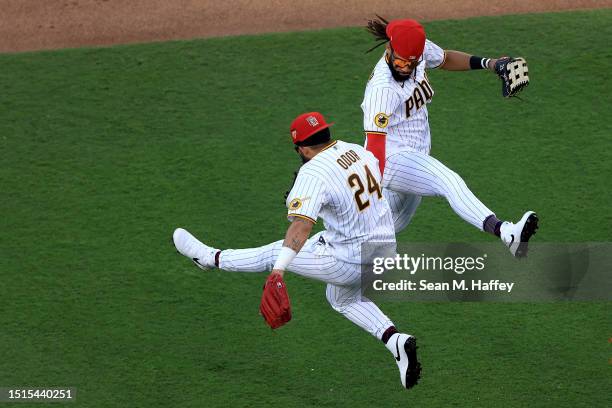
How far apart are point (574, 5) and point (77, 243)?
6253mm

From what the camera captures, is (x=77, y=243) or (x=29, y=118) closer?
(x=77, y=243)

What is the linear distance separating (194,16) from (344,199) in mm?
6182

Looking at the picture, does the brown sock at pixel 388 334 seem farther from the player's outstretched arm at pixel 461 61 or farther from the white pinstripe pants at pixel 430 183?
the player's outstretched arm at pixel 461 61

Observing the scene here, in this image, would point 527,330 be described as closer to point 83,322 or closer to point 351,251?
point 351,251

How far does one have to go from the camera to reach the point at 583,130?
10188 millimetres

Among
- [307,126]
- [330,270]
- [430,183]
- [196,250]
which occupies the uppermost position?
[307,126]

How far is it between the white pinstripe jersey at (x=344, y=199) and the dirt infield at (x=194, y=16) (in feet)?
17.7

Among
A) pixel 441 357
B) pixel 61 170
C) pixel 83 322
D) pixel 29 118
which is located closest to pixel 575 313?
pixel 441 357

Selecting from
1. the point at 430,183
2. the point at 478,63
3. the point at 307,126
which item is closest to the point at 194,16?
the point at 478,63

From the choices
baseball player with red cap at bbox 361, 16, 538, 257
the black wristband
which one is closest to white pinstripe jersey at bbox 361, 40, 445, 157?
baseball player with red cap at bbox 361, 16, 538, 257

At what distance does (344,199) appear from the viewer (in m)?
6.66

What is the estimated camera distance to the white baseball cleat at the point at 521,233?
22.9ft

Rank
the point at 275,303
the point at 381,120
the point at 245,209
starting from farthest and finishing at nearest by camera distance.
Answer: the point at 245,209 < the point at 381,120 < the point at 275,303

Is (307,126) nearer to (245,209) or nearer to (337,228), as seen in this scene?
(337,228)
